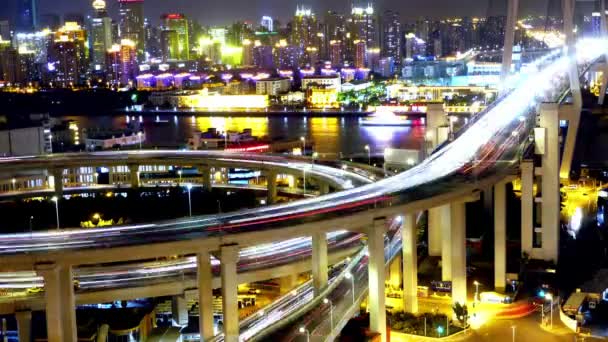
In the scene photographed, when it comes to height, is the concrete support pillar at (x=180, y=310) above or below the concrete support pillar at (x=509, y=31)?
below

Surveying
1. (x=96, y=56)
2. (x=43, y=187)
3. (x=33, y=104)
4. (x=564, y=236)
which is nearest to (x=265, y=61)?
(x=96, y=56)

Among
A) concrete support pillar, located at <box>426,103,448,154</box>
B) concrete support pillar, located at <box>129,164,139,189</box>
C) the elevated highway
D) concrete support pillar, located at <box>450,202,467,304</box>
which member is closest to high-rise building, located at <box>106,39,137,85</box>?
concrete support pillar, located at <box>129,164,139,189</box>

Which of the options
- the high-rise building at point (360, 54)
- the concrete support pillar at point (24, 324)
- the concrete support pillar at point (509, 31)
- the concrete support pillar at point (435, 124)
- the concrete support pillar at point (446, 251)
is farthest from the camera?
the high-rise building at point (360, 54)

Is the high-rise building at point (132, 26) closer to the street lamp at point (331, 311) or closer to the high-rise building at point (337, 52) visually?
the high-rise building at point (337, 52)

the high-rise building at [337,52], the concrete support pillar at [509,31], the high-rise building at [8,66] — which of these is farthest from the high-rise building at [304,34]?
the concrete support pillar at [509,31]

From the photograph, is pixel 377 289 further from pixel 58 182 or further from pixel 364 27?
pixel 364 27

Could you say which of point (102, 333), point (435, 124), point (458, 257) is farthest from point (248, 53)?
point (102, 333)
